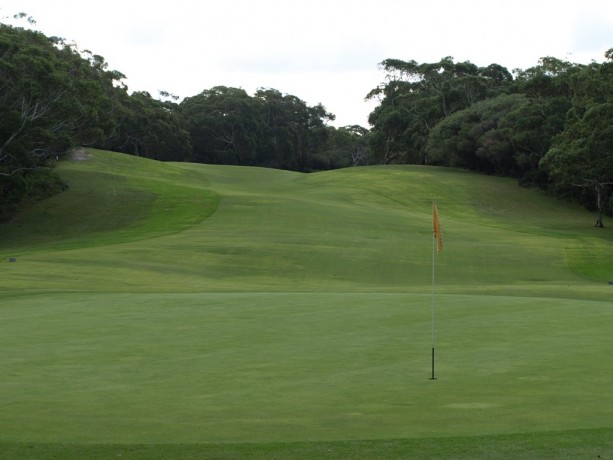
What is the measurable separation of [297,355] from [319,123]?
127207mm

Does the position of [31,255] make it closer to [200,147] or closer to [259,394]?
[259,394]

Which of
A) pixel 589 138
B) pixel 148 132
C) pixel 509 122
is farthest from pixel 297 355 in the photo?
pixel 148 132

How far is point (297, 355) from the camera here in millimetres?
13352

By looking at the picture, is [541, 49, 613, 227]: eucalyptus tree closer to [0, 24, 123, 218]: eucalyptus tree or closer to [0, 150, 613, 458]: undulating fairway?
[0, 150, 613, 458]: undulating fairway

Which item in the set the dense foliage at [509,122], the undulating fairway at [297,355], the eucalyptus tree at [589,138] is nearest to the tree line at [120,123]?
the undulating fairway at [297,355]

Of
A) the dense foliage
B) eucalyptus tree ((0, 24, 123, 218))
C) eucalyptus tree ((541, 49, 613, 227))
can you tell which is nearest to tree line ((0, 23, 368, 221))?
eucalyptus tree ((0, 24, 123, 218))

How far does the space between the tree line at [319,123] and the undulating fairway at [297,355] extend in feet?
46.0

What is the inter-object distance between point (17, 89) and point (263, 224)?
677 inches

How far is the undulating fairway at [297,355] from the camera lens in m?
8.06

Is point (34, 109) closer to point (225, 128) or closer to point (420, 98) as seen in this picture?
point (420, 98)

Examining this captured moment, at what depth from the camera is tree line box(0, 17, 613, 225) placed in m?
53.9

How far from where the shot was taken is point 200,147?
429ft

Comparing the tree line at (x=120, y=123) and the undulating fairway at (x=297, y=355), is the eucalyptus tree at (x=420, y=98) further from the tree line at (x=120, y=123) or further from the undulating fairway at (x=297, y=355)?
the undulating fairway at (x=297, y=355)

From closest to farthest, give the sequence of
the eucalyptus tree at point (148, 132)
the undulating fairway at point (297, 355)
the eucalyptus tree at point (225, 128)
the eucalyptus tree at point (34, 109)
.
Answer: the undulating fairway at point (297, 355)
the eucalyptus tree at point (34, 109)
the eucalyptus tree at point (148, 132)
the eucalyptus tree at point (225, 128)
